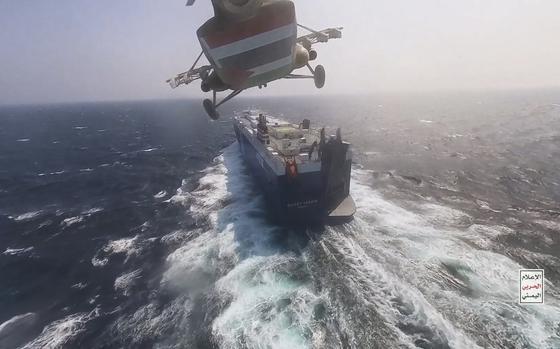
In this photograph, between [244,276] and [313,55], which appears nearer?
[313,55]

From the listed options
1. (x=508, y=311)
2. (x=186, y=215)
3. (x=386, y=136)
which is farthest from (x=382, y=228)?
(x=386, y=136)

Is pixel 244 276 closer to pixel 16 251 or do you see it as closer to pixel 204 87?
pixel 204 87

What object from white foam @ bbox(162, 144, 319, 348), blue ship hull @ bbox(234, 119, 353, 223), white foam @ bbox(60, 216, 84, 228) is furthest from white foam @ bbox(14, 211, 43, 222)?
blue ship hull @ bbox(234, 119, 353, 223)

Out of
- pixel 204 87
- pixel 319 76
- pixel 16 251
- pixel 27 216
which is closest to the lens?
pixel 204 87

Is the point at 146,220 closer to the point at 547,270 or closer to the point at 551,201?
the point at 547,270

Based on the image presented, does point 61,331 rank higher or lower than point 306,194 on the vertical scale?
lower

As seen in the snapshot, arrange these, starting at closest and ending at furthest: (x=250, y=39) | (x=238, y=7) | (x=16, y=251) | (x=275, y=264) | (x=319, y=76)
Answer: (x=238, y=7) < (x=250, y=39) < (x=319, y=76) < (x=275, y=264) < (x=16, y=251)

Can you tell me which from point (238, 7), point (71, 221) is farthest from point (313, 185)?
point (71, 221)

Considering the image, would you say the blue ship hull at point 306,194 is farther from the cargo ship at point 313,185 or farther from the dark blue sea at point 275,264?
the dark blue sea at point 275,264
